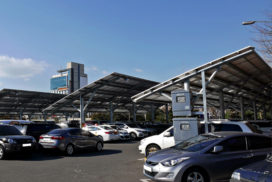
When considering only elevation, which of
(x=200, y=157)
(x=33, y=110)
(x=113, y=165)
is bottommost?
(x=113, y=165)

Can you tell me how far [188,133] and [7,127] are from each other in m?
8.80

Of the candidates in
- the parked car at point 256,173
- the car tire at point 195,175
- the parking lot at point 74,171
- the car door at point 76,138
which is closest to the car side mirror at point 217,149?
the car tire at point 195,175

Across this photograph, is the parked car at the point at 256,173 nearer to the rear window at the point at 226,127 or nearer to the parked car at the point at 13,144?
the rear window at the point at 226,127

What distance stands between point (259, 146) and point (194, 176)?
90.1 inches

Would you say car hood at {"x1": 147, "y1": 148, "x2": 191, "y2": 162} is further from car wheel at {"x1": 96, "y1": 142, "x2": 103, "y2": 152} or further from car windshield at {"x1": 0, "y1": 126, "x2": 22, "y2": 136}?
car windshield at {"x1": 0, "y1": 126, "x2": 22, "y2": 136}

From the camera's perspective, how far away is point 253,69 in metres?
Result: 18.9

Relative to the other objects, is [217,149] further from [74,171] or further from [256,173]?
[74,171]

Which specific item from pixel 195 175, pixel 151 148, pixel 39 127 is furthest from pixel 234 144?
pixel 39 127

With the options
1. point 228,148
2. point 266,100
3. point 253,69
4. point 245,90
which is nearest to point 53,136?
point 228,148

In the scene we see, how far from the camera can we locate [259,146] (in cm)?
690

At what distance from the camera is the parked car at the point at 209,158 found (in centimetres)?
589

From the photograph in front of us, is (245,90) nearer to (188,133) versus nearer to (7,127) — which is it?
(188,133)

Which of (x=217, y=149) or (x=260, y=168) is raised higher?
(x=217, y=149)

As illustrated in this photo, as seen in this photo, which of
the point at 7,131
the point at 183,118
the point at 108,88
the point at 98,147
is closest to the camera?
the point at 183,118
